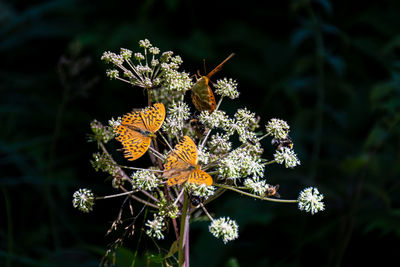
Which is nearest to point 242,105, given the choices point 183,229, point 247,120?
point 247,120

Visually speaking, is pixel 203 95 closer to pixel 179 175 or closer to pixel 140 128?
pixel 140 128

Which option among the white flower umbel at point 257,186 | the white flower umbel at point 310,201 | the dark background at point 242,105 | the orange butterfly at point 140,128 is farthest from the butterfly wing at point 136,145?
the dark background at point 242,105
